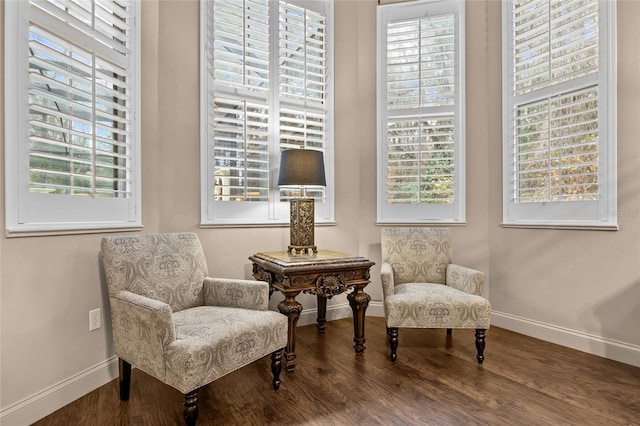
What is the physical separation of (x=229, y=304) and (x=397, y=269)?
57.6 inches

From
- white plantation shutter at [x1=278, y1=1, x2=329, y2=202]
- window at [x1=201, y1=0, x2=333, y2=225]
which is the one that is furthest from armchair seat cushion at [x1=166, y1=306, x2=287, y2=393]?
white plantation shutter at [x1=278, y1=1, x2=329, y2=202]

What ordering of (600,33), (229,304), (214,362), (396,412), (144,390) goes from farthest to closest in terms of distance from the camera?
1. (600,33)
2. (229,304)
3. (144,390)
4. (396,412)
5. (214,362)

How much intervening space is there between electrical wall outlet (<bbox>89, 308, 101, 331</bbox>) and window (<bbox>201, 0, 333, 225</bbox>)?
969 mm

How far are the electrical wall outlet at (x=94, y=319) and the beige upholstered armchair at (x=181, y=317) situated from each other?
0.90ft

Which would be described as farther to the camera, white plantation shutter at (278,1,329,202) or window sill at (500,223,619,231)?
white plantation shutter at (278,1,329,202)

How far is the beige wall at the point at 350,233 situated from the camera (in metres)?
1.83

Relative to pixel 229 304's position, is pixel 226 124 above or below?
above

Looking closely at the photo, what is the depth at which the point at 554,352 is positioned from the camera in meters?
2.62

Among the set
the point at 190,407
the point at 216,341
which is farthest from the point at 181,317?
the point at 190,407

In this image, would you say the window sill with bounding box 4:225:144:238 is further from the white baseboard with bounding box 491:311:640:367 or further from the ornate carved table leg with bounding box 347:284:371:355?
the white baseboard with bounding box 491:311:640:367

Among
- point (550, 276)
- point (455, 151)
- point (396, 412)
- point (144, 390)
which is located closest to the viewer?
point (396, 412)

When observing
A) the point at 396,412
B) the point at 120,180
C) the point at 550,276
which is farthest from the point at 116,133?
the point at 550,276

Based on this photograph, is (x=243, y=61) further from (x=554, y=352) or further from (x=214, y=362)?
(x=554, y=352)

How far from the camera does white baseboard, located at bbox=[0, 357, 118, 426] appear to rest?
66.0 inches
